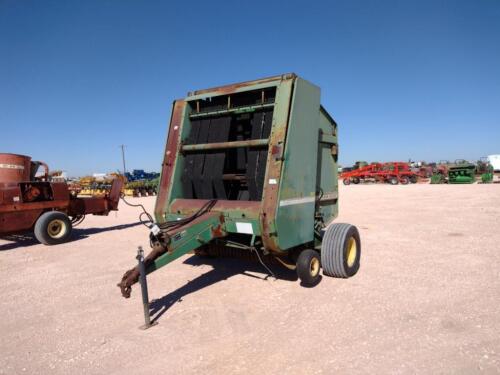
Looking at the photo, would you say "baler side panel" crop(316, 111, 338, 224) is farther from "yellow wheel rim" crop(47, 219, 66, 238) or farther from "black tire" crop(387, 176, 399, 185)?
"black tire" crop(387, 176, 399, 185)

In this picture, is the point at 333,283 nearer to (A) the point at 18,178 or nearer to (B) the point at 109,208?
(B) the point at 109,208

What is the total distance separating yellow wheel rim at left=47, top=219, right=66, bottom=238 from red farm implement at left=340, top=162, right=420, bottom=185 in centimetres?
2750

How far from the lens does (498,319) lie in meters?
3.23

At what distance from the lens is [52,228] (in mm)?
7773

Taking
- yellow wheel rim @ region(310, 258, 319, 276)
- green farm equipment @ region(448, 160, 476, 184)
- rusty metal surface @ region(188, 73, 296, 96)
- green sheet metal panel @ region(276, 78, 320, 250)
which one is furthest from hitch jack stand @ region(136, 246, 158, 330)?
green farm equipment @ region(448, 160, 476, 184)

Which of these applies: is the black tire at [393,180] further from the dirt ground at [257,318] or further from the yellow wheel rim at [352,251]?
the yellow wheel rim at [352,251]

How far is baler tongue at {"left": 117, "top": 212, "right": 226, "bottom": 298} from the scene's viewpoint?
3.27 meters

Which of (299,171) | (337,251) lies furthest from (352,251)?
(299,171)

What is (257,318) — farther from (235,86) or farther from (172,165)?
(235,86)

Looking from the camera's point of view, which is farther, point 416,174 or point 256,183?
point 416,174

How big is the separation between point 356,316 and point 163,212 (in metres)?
2.80

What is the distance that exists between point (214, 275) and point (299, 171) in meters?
2.03

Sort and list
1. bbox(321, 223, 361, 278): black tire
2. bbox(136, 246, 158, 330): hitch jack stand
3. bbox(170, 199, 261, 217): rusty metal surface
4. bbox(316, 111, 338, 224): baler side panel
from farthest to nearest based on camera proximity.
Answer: bbox(316, 111, 338, 224): baler side panel, bbox(321, 223, 361, 278): black tire, bbox(170, 199, 261, 217): rusty metal surface, bbox(136, 246, 158, 330): hitch jack stand

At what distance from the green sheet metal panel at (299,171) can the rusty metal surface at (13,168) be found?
760 cm
